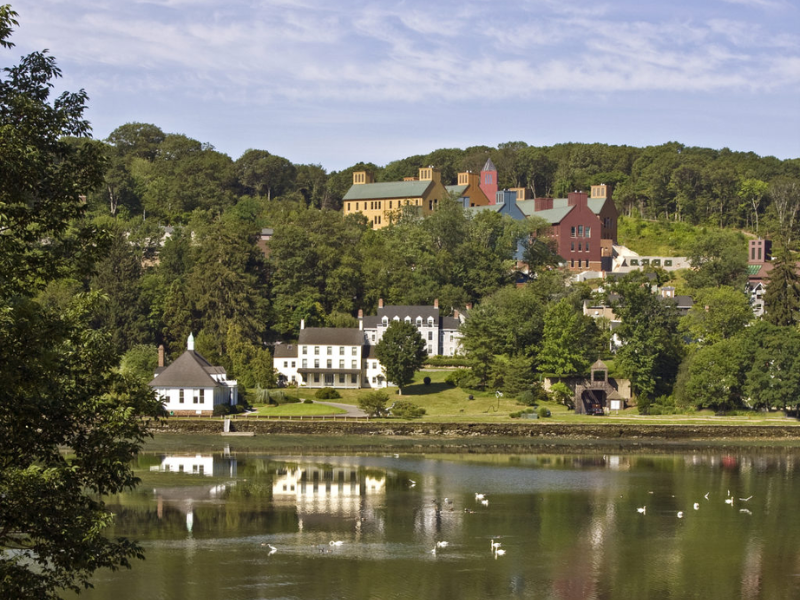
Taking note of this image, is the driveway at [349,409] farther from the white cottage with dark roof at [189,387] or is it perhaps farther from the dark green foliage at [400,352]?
the white cottage with dark roof at [189,387]

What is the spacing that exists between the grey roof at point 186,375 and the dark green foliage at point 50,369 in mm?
61654

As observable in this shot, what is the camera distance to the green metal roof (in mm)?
141875

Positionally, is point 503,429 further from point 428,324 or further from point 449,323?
point 449,323

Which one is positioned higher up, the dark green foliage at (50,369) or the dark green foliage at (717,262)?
the dark green foliage at (717,262)

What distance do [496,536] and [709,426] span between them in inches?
1515

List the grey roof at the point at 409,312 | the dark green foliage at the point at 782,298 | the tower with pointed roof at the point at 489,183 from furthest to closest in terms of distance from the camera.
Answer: the tower with pointed roof at the point at 489,183 < the grey roof at the point at 409,312 < the dark green foliage at the point at 782,298

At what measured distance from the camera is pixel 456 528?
45.6 meters

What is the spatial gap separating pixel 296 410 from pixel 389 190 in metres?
66.6

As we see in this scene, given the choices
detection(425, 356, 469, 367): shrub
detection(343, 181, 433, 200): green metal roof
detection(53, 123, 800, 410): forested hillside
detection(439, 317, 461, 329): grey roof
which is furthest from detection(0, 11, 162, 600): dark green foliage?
detection(343, 181, 433, 200): green metal roof

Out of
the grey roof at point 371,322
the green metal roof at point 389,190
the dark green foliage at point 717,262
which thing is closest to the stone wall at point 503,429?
the grey roof at point 371,322

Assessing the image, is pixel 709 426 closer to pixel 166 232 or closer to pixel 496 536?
pixel 496 536

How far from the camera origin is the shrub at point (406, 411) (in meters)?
81.2

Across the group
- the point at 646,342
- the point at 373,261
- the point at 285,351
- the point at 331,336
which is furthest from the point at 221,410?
the point at 646,342

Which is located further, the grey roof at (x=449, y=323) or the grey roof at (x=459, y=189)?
the grey roof at (x=459, y=189)
